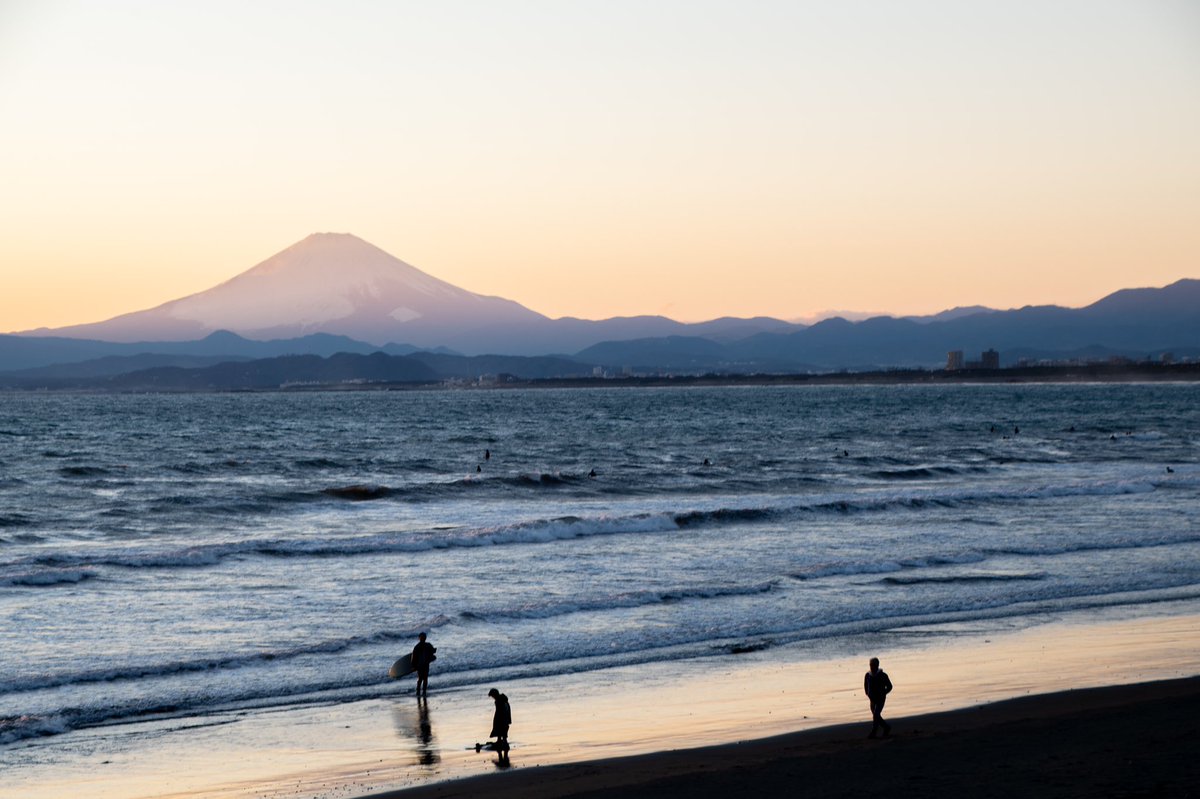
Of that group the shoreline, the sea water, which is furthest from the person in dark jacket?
the sea water

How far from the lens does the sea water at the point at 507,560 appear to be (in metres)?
19.8

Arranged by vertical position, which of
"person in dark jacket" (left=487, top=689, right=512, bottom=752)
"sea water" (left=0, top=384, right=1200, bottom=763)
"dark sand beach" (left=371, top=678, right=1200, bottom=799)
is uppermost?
"person in dark jacket" (left=487, top=689, right=512, bottom=752)

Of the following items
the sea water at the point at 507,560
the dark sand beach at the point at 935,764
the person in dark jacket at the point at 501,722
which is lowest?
the sea water at the point at 507,560

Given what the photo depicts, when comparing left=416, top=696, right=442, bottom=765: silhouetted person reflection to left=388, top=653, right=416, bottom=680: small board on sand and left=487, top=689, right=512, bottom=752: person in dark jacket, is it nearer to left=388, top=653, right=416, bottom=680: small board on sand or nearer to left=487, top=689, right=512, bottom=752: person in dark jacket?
left=487, top=689, right=512, bottom=752: person in dark jacket

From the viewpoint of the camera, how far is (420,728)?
52.5 ft

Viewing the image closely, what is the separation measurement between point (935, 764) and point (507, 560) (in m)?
18.5

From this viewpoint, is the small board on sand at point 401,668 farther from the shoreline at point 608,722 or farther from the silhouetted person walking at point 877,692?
the silhouetted person walking at point 877,692

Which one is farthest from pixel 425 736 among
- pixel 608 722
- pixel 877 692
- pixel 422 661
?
pixel 877 692

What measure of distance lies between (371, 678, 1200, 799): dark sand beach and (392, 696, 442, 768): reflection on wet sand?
1.26 meters

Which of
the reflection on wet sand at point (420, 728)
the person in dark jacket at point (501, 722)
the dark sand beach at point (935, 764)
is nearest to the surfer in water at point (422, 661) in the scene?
the reflection on wet sand at point (420, 728)

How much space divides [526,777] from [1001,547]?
870 inches

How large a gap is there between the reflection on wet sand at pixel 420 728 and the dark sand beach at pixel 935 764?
1.26 meters

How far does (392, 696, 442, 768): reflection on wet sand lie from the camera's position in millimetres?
14555

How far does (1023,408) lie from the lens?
14112cm
